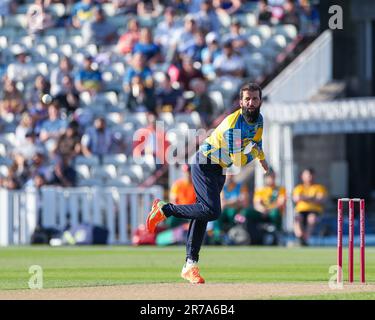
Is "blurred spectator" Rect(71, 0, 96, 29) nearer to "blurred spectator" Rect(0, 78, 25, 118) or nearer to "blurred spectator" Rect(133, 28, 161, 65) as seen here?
"blurred spectator" Rect(0, 78, 25, 118)

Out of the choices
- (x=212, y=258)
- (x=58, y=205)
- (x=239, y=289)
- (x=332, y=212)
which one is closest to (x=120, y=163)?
(x=58, y=205)

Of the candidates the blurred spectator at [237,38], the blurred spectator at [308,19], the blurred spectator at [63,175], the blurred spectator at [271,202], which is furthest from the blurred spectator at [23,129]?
the blurred spectator at [271,202]

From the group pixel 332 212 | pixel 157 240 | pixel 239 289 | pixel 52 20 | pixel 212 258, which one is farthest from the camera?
pixel 52 20

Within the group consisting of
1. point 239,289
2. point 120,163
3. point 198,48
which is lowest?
point 239,289

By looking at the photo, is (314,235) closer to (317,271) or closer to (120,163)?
(120,163)

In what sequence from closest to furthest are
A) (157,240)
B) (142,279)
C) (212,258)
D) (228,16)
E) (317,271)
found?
1. (142,279)
2. (317,271)
3. (212,258)
4. (157,240)
5. (228,16)

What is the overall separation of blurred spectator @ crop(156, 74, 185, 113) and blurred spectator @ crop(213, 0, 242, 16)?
220 centimetres

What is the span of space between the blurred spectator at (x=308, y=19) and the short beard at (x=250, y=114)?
14.4m

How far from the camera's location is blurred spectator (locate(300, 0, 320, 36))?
2728cm

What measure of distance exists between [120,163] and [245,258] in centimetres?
811

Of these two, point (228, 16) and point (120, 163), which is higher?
point (228, 16)

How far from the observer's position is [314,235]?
78.2 feet

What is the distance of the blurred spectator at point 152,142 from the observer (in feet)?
83.9

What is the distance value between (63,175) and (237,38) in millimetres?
Result: 4693
